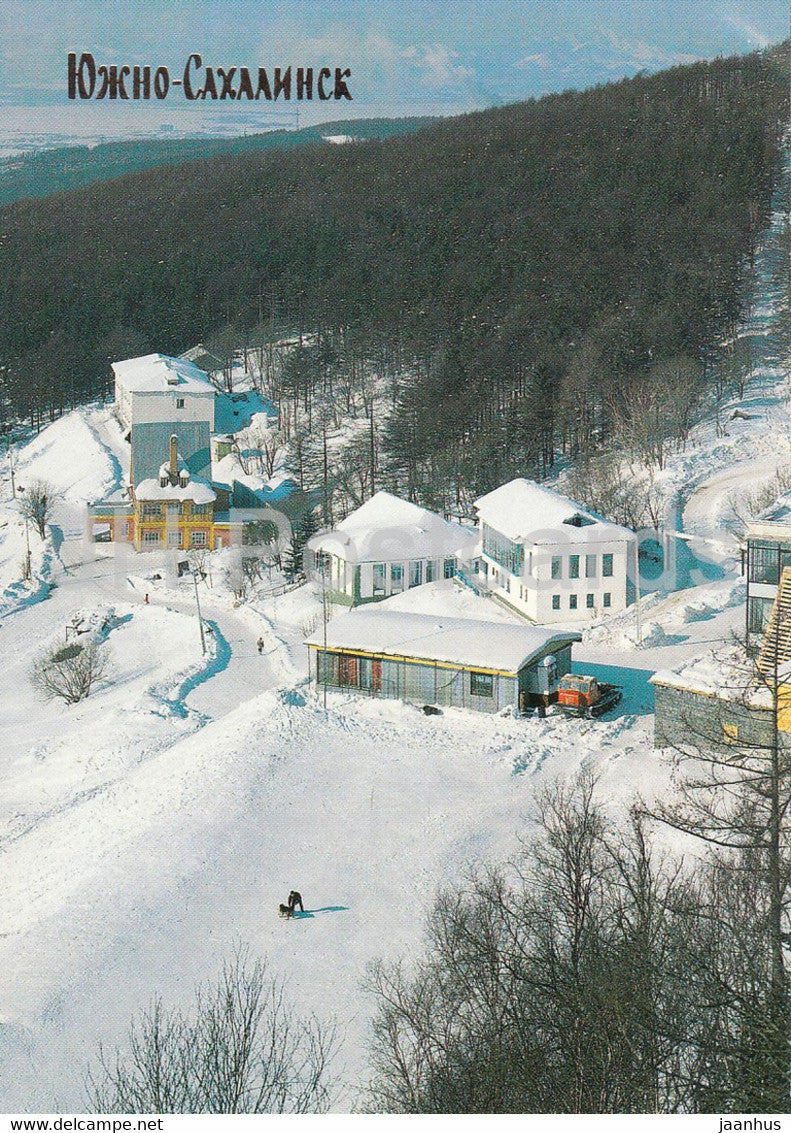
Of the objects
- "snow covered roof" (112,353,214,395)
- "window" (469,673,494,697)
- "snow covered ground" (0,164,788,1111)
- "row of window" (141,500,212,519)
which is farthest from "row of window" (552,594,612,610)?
"snow covered roof" (112,353,214,395)

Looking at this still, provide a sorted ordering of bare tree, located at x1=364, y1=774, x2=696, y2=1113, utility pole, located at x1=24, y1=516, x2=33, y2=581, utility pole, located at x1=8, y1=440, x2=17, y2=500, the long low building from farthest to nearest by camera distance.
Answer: utility pole, located at x1=8, y1=440, x2=17, y2=500 < utility pole, located at x1=24, y1=516, x2=33, y2=581 < the long low building < bare tree, located at x1=364, y1=774, x2=696, y2=1113

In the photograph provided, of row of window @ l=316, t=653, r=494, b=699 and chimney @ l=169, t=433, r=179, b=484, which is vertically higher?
chimney @ l=169, t=433, r=179, b=484

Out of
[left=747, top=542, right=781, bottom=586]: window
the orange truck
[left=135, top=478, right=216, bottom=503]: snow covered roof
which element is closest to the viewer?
the orange truck

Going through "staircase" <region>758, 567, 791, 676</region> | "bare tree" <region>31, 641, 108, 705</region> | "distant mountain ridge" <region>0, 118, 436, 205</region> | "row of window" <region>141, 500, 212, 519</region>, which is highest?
"distant mountain ridge" <region>0, 118, 436, 205</region>

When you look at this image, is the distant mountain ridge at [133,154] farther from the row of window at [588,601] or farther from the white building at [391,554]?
the row of window at [588,601]

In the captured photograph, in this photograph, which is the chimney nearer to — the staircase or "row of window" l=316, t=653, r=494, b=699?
"row of window" l=316, t=653, r=494, b=699

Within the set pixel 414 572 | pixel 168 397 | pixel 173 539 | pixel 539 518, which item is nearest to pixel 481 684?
pixel 539 518

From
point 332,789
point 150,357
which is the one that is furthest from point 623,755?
point 150,357

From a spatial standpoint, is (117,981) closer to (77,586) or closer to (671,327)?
(77,586)
